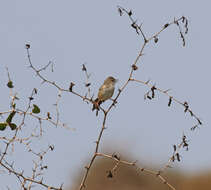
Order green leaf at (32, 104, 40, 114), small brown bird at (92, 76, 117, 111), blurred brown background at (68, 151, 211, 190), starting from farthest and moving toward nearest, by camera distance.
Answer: blurred brown background at (68, 151, 211, 190), small brown bird at (92, 76, 117, 111), green leaf at (32, 104, 40, 114)

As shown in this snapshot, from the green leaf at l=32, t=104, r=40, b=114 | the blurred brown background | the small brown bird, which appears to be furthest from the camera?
the blurred brown background

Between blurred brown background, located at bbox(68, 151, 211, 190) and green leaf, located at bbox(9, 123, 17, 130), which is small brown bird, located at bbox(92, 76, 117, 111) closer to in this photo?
green leaf, located at bbox(9, 123, 17, 130)

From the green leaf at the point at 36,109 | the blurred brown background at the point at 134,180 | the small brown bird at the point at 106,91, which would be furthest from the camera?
the blurred brown background at the point at 134,180

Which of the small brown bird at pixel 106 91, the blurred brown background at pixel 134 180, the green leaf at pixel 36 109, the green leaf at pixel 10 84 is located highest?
the blurred brown background at pixel 134 180

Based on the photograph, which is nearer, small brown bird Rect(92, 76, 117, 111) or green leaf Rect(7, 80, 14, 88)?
green leaf Rect(7, 80, 14, 88)

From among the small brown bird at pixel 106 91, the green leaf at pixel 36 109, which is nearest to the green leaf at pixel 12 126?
the green leaf at pixel 36 109

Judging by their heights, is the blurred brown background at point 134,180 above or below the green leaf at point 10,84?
above

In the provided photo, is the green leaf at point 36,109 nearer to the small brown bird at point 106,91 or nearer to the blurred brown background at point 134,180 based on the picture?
the small brown bird at point 106,91

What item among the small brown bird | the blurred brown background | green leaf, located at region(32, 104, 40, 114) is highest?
the blurred brown background

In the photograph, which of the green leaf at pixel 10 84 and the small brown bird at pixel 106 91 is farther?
the small brown bird at pixel 106 91

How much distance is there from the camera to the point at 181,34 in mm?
3023

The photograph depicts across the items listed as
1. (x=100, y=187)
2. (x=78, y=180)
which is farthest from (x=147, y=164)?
(x=100, y=187)

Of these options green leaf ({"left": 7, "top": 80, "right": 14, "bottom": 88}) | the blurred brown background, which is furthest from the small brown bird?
the blurred brown background

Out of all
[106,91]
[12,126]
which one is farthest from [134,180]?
[12,126]
